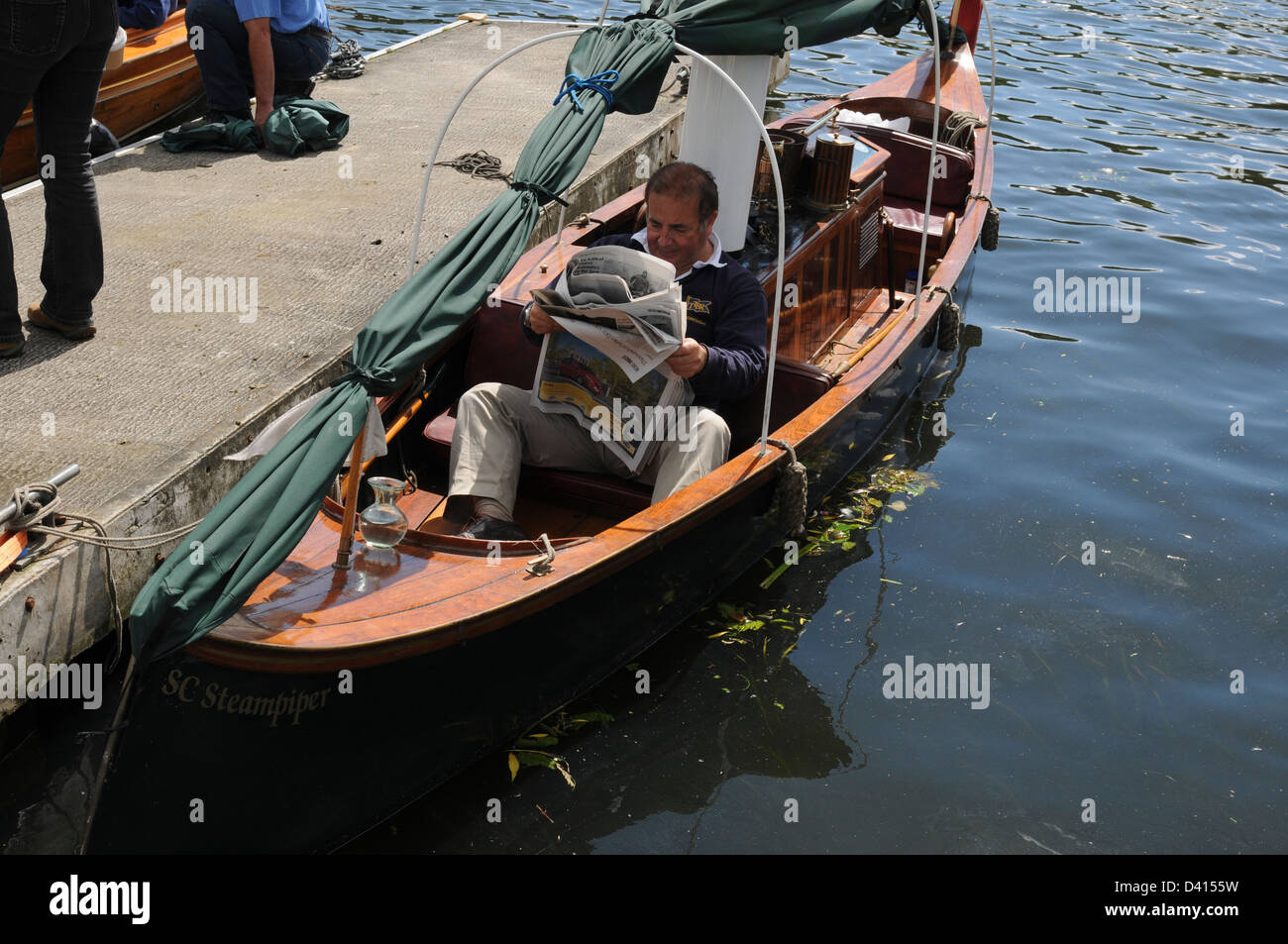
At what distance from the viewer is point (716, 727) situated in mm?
4359

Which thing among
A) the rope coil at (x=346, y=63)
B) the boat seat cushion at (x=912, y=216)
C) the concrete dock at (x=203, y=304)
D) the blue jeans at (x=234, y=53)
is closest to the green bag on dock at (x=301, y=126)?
the concrete dock at (x=203, y=304)

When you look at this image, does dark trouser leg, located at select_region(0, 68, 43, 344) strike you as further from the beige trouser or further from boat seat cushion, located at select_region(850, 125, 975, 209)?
boat seat cushion, located at select_region(850, 125, 975, 209)

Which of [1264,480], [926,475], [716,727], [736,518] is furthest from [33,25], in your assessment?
[1264,480]

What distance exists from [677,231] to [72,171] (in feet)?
7.65

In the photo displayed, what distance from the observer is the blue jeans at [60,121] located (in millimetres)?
4285

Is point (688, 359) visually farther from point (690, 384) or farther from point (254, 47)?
point (254, 47)

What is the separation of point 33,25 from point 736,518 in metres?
3.00

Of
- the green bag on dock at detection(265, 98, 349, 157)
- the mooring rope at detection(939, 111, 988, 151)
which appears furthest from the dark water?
the green bag on dock at detection(265, 98, 349, 157)

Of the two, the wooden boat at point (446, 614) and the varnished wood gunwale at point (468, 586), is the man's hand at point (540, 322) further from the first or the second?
Result: the varnished wood gunwale at point (468, 586)

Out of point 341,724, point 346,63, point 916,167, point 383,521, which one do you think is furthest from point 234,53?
point 341,724

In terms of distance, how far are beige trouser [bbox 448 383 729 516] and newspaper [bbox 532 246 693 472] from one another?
6cm

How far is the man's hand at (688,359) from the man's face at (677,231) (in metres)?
0.48

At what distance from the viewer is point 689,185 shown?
4.45m

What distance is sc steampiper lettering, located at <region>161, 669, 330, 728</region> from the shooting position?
120 inches
